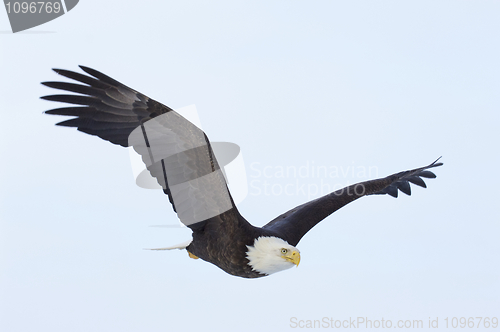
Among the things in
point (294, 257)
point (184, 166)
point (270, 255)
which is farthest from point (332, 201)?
point (184, 166)

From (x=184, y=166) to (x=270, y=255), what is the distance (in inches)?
51.9

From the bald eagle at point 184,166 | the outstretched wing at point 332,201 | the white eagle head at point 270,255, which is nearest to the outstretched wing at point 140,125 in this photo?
the bald eagle at point 184,166

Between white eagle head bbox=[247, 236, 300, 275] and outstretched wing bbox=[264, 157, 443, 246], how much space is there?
1.47 ft

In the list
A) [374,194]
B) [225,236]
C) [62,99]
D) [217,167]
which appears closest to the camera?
[62,99]

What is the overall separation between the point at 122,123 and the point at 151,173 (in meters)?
0.55

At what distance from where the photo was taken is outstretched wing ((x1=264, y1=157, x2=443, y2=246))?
20.6ft

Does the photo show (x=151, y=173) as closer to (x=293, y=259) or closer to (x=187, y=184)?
(x=187, y=184)

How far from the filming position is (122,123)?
476cm

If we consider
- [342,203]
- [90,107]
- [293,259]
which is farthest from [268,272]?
[90,107]

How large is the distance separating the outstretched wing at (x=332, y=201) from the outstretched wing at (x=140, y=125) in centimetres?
161

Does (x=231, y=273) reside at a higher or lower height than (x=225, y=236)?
lower

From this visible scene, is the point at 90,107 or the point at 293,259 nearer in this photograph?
the point at 90,107

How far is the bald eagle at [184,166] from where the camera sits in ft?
15.4

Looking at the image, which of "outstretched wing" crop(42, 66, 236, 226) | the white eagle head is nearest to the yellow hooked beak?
the white eagle head
